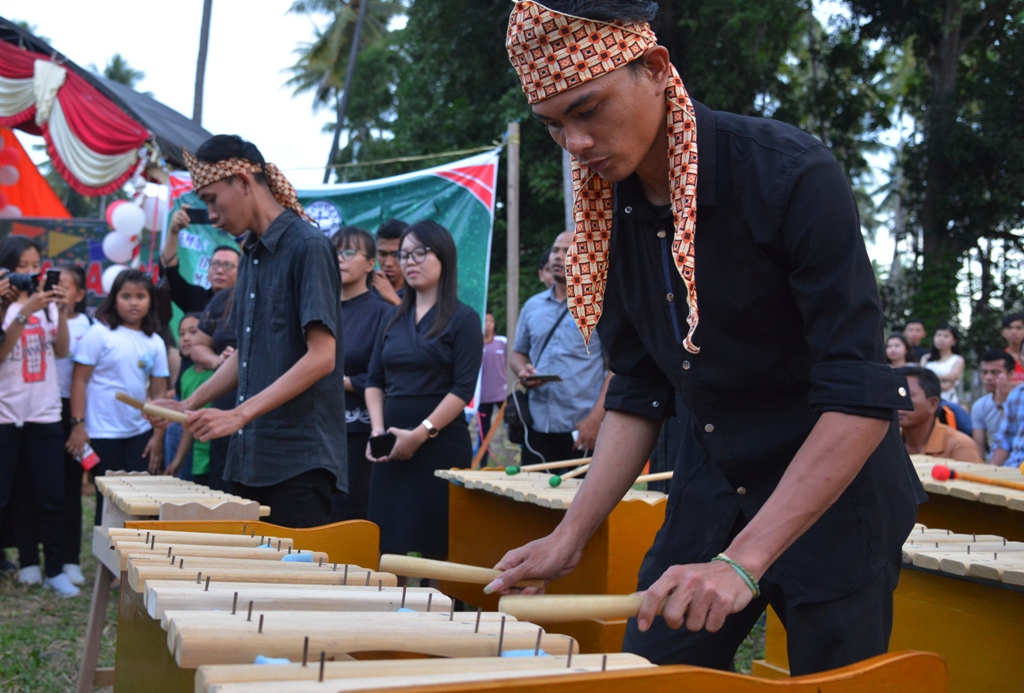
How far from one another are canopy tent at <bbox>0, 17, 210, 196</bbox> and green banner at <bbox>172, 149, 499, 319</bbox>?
2368mm

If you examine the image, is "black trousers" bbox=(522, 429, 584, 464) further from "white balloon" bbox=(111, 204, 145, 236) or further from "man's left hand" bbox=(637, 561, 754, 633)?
"white balloon" bbox=(111, 204, 145, 236)

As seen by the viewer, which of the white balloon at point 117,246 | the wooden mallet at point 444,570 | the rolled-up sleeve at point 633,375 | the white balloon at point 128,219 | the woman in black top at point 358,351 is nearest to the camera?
the wooden mallet at point 444,570

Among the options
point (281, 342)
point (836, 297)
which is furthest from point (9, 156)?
point (836, 297)

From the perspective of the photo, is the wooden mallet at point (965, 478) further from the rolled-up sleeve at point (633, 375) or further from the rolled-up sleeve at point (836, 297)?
the rolled-up sleeve at point (836, 297)

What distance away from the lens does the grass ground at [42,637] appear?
467 cm

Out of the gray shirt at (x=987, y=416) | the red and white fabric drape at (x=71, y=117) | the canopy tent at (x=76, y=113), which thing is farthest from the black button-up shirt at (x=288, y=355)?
the red and white fabric drape at (x=71, y=117)

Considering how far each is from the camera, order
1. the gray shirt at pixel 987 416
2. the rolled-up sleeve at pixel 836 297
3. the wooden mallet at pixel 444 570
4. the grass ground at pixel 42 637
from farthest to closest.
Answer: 1. the gray shirt at pixel 987 416
2. the grass ground at pixel 42 637
3. the wooden mallet at pixel 444 570
4. the rolled-up sleeve at pixel 836 297

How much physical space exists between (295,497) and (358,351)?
1925 millimetres

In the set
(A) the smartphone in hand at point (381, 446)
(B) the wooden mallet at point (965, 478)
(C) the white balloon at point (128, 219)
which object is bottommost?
(A) the smartphone in hand at point (381, 446)

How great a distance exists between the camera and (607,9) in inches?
76.8

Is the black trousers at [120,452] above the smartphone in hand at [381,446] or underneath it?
underneath

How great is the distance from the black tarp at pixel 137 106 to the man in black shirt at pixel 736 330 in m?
9.22

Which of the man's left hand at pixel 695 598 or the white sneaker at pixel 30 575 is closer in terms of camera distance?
the man's left hand at pixel 695 598

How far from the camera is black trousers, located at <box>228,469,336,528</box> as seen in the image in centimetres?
402
